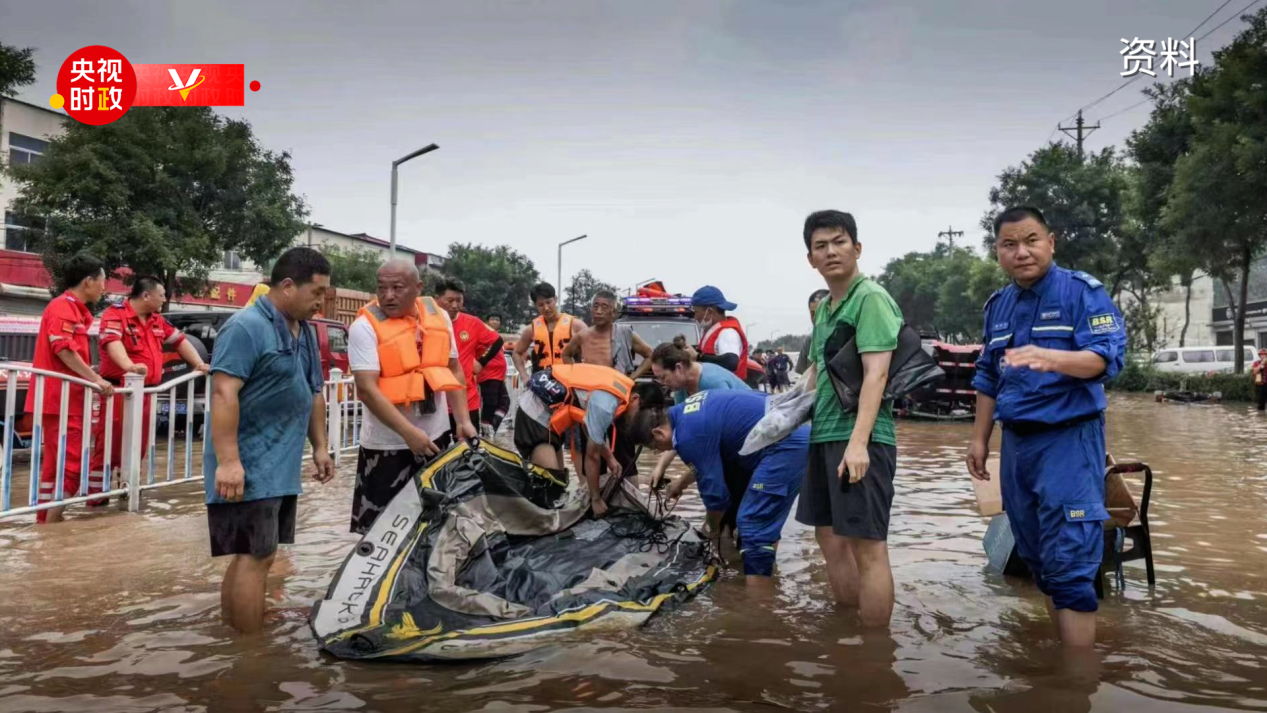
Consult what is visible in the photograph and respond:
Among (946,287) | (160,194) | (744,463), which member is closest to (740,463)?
(744,463)

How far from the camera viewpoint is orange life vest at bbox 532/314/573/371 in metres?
8.74

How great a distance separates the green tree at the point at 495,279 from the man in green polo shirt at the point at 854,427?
46191 mm

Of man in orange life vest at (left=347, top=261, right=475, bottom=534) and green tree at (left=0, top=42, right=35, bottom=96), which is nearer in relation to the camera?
man in orange life vest at (left=347, top=261, right=475, bottom=534)

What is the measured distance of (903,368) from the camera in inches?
145

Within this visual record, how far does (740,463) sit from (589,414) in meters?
0.93

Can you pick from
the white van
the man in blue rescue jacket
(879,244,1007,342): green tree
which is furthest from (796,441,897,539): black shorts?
(879,244,1007,342): green tree

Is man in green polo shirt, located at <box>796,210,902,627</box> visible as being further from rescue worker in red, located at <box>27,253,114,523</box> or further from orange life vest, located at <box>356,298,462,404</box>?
rescue worker in red, located at <box>27,253,114,523</box>

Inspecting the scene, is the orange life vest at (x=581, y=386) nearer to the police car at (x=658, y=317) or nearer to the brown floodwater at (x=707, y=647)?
the brown floodwater at (x=707, y=647)

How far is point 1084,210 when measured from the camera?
3509 centimetres

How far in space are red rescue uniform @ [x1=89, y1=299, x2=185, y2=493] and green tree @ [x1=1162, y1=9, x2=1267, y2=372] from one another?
20042mm

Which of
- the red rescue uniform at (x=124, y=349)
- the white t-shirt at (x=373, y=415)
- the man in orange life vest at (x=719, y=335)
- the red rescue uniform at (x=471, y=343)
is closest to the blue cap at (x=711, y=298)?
Result: the man in orange life vest at (x=719, y=335)

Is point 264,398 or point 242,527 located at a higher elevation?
point 264,398

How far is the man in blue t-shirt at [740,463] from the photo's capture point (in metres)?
4.56

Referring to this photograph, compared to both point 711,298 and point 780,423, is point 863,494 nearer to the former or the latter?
point 780,423
